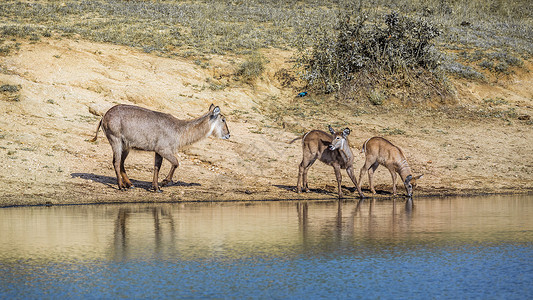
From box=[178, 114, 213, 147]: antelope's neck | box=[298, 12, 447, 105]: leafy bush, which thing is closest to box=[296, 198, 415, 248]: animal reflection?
box=[178, 114, 213, 147]: antelope's neck

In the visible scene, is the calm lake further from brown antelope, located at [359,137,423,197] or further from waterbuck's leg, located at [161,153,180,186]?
brown antelope, located at [359,137,423,197]

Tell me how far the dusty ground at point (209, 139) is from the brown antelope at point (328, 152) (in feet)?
2.49

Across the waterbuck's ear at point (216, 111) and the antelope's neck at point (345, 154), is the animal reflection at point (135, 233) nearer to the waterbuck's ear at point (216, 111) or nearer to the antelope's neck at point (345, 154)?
the waterbuck's ear at point (216, 111)

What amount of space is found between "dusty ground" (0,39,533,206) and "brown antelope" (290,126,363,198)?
0.76 metres

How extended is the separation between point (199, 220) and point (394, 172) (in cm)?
729

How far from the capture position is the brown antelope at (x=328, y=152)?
17188 millimetres

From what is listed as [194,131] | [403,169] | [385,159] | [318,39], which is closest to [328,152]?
[385,159]

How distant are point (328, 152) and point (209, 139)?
5.21m

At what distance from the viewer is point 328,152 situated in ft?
57.7

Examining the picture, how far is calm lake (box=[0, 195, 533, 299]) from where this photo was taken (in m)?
7.25

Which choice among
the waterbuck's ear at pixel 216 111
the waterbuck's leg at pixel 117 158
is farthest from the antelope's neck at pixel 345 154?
the waterbuck's leg at pixel 117 158

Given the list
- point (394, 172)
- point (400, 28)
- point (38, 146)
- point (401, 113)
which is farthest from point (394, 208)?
→ point (400, 28)

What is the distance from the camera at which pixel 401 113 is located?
26.5m

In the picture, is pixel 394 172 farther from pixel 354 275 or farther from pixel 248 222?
pixel 354 275
